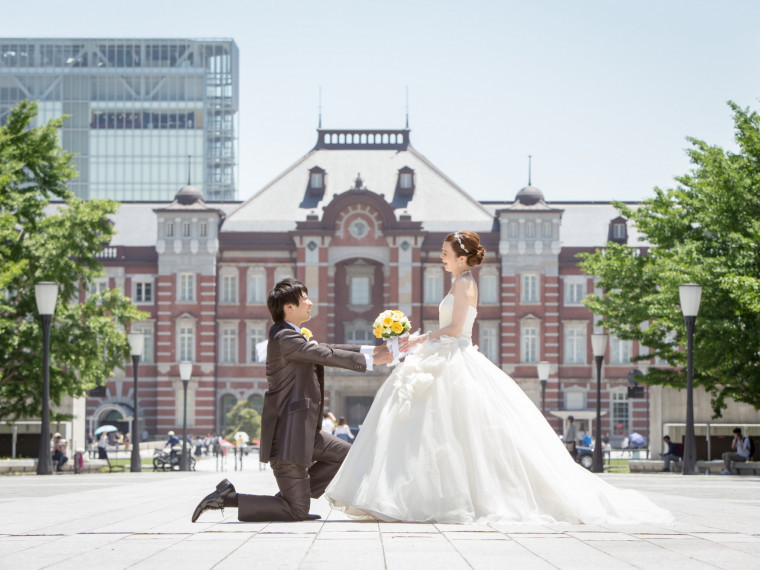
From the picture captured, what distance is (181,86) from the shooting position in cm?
12750

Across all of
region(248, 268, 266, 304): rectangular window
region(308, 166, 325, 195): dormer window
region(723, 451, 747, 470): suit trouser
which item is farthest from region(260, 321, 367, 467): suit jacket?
region(308, 166, 325, 195): dormer window

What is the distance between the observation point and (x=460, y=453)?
875cm

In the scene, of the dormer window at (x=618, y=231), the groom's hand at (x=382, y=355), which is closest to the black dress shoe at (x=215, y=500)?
the groom's hand at (x=382, y=355)

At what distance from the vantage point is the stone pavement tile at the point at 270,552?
6531 mm

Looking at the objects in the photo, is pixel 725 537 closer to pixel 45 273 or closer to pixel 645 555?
pixel 645 555

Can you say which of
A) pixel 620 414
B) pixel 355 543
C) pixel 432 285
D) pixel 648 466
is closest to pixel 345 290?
pixel 432 285

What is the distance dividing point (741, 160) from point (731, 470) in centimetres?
752

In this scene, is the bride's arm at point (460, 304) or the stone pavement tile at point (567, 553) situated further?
the bride's arm at point (460, 304)

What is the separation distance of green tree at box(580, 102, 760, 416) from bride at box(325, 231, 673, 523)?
1404 cm

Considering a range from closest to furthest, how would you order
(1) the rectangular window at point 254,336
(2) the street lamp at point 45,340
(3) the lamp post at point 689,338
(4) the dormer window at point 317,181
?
(3) the lamp post at point 689,338 < (2) the street lamp at point 45,340 < (1) the rectangular window at point 254,336 < (4) the dormer window at point 317,181

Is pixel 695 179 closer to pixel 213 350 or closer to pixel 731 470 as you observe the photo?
pixel 731 470

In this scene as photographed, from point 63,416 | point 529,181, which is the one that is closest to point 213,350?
point 529,181

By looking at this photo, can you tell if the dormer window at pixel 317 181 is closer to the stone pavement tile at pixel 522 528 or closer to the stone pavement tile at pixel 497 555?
the stone pavement tile at pixel 522 528

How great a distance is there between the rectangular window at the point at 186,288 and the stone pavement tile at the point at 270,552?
54580 millimetres
